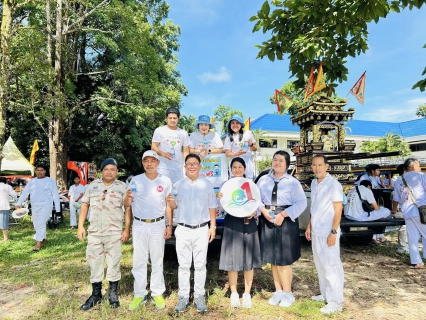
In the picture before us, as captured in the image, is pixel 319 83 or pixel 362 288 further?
pixel 319 83

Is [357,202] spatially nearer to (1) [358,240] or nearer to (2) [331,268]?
(1) [358,240]

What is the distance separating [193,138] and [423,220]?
167 inches

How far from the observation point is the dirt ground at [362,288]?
357 centimetres

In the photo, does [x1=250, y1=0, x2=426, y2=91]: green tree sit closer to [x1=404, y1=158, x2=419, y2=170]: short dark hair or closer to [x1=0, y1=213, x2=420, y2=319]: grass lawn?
[x1=404, y1=158, x2=419, y2=170]: short dark hair

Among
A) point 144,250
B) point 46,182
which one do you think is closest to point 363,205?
point 144,250

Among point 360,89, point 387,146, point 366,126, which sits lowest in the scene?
point 360,89

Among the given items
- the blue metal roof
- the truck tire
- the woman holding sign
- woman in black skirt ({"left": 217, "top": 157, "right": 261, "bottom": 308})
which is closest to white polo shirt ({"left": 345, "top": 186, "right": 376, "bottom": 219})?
the truck tire

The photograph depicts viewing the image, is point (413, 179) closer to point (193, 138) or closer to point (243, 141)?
point (243, 141)

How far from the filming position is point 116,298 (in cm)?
Answer: 368

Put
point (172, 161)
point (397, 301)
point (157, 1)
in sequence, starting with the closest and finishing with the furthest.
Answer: point (397, 301) → point (172, 161) → point (157, 1)

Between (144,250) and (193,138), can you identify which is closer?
(144,250)

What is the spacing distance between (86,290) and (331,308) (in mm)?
3192

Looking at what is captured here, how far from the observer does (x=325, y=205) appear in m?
3.56

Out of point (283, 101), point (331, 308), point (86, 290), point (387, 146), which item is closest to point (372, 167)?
point (283, 101)
